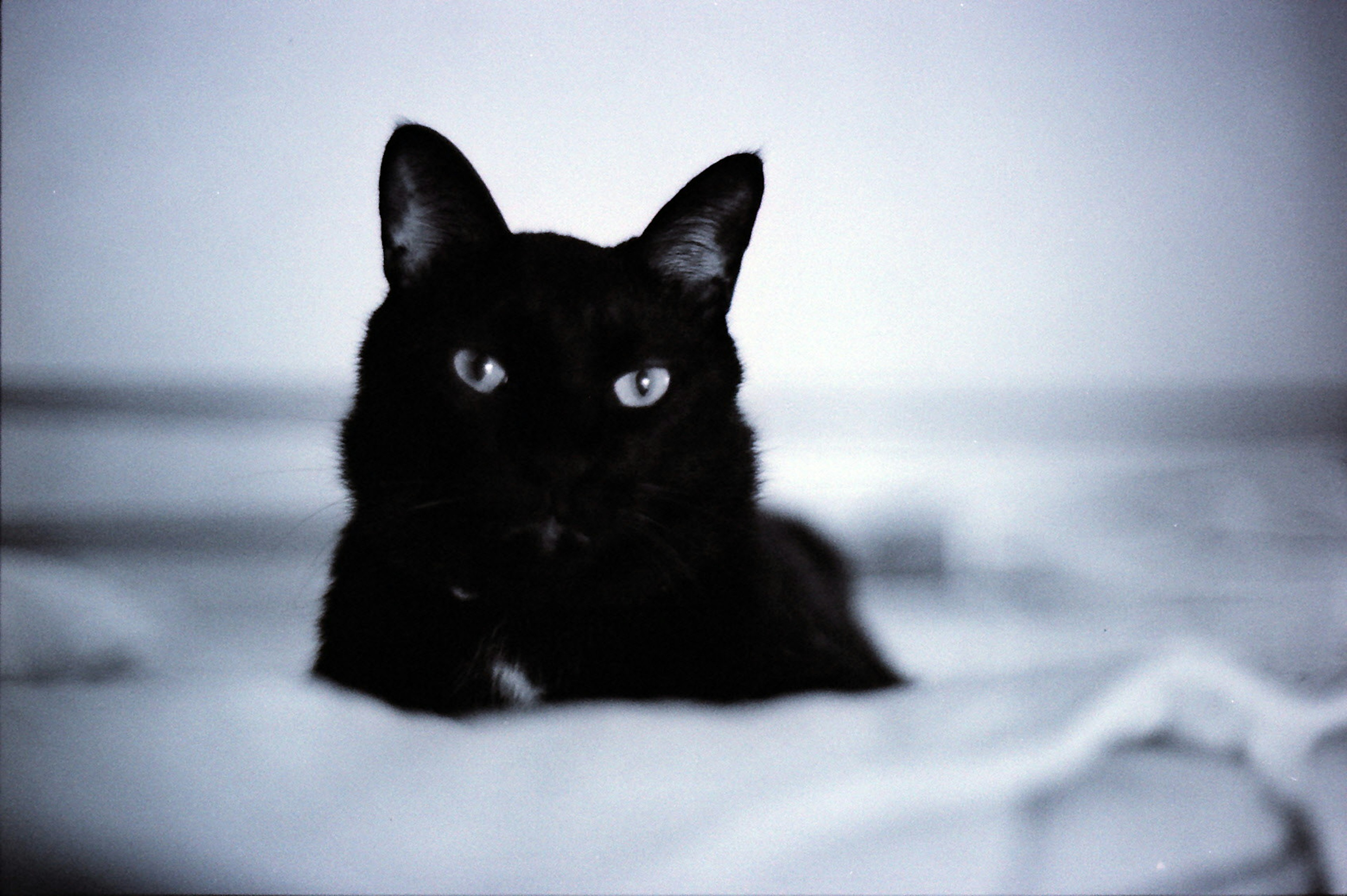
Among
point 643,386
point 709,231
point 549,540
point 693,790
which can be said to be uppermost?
point 709,231

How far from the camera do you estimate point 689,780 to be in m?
0.57

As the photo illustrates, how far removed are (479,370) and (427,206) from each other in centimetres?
15

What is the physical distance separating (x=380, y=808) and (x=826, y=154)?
0.81 metres

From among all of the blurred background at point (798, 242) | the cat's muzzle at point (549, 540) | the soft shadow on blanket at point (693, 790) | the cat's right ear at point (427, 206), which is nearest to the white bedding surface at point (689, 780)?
the soft shadow on blanket at point (693, 790)

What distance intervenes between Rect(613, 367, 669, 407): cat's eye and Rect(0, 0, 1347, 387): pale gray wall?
0.35 metres

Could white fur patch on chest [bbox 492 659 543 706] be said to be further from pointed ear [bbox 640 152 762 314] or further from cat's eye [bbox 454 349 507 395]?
pointed ear [bbox 640 152 762 314]

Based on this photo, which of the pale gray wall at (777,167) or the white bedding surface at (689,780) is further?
the pale gray wall at (777,167)

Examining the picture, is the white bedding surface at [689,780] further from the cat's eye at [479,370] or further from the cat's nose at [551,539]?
the cat's eye at [479,370]

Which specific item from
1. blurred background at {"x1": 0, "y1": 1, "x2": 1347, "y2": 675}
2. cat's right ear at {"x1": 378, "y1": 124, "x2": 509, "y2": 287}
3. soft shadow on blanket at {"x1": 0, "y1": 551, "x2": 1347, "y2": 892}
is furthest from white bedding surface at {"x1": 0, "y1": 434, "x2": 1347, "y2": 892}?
cat's right ear at {"x1": 378, "y1": 124, "x2": 509, "y2": 287}

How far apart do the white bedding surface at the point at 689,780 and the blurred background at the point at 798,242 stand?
22 cm

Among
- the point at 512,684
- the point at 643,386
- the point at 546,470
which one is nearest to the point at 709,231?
the point at 643,386

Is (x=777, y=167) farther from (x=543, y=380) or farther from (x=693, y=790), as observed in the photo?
(x=693, y=790)

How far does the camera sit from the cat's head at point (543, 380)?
25.7 inches

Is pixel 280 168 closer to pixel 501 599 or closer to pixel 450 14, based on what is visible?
pixel 450 14
